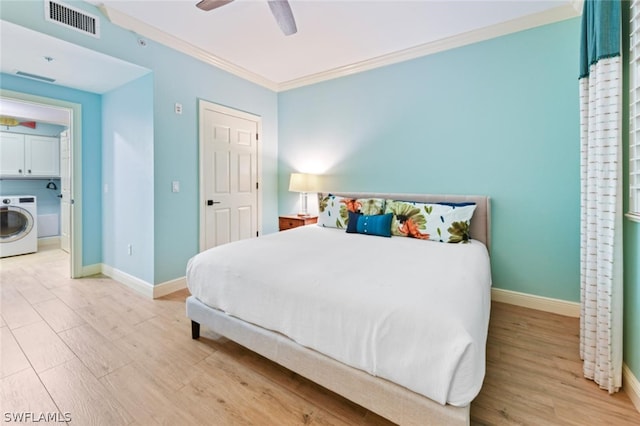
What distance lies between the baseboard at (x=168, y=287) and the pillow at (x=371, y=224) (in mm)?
2000

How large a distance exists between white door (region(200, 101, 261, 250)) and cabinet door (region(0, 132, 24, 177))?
403cm

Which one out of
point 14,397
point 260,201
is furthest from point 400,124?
point 14,397

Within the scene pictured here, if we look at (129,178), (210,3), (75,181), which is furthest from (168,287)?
(210,3)

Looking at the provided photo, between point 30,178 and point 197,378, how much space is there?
583 cm

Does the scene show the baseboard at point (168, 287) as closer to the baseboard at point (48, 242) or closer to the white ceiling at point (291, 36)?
the white ceiling at point (291, 36)

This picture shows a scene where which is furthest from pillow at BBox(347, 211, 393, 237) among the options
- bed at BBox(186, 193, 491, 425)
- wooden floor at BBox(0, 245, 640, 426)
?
wooden floor at BBox(0, 245, 640, 426)

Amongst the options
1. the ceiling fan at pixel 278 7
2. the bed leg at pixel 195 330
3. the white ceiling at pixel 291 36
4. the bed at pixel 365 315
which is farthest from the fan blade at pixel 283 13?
the bed leg at pixel 195 330

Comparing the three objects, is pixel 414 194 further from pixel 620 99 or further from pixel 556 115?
pixel 620 99

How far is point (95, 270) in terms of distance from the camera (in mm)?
3654

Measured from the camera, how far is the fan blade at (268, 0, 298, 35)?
76.4 inches

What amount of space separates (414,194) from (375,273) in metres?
1.86

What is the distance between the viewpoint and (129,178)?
10.5 ft

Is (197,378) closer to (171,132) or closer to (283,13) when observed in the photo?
(171,132)

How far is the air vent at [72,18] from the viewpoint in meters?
2.18
